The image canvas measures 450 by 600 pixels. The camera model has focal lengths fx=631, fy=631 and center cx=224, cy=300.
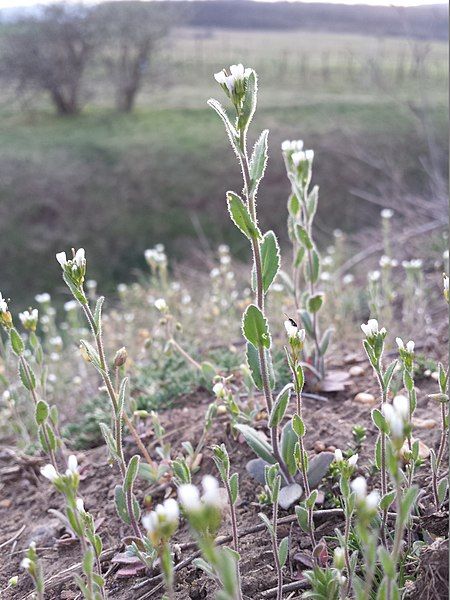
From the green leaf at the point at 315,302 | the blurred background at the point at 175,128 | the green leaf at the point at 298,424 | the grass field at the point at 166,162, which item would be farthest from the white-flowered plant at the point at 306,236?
the grass field at the point at 166,162

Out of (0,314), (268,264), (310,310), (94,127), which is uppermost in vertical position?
(268,264)

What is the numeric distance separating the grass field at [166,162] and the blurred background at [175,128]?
0.13ft

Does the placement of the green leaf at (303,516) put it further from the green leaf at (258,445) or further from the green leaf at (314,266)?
the green leaf at (314,266)

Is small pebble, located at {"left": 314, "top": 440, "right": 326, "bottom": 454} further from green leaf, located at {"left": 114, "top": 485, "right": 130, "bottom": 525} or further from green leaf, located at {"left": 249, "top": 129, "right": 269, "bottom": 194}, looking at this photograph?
green leaf, located at {"left": 249, "top": 129, "right": 269, "bottom": 194}

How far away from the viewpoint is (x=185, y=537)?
2025 mm

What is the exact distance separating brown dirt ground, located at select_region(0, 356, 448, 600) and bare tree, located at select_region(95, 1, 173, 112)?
16953mm

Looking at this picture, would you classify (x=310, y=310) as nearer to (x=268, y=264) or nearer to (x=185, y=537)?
(x=268, y=264)

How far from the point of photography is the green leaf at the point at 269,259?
5.86 ft

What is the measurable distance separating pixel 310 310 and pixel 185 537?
3.38 feet

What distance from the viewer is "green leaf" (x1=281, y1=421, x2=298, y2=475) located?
1.98 meters

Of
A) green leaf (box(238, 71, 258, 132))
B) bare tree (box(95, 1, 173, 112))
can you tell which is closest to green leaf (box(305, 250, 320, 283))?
green leaf (box(238, 71, 258, 132))

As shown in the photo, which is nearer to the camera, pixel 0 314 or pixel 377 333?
pixel 377 333

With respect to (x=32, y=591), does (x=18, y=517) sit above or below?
below

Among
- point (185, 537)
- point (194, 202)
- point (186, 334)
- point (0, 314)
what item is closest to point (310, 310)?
point (185, 537)
